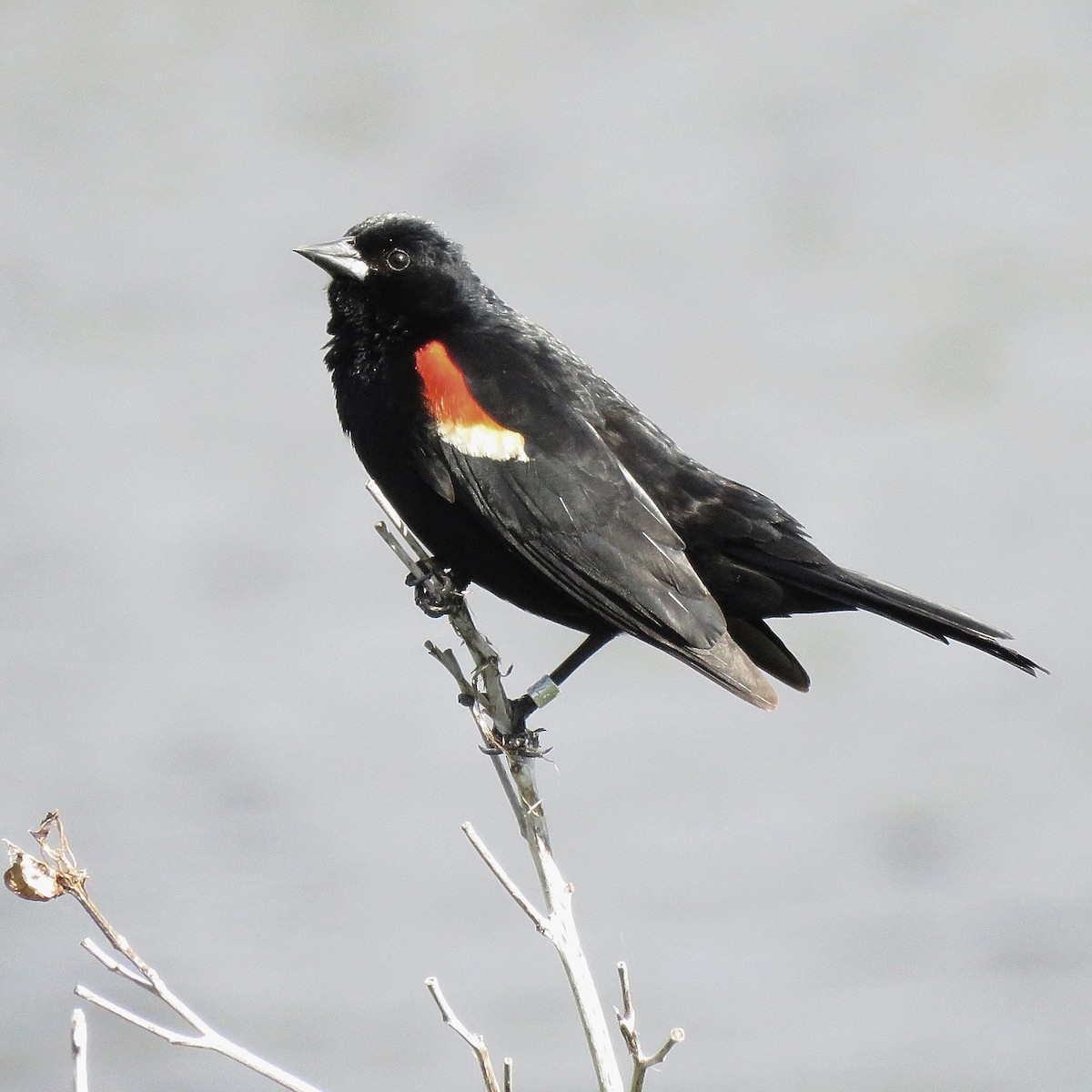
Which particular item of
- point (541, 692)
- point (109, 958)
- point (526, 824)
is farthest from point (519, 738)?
point (109, 958)

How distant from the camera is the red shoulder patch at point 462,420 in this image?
110 inches

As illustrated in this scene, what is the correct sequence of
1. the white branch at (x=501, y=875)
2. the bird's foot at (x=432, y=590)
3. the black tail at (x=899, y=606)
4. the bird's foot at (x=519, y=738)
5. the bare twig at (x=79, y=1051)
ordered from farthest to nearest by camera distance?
the bird's foot at (x=432, y=590), the black tail at (x=899, y=606), the bird's foot at (x=519, y=738), the white branch at (x=501, y=875), the bare twig at (x=79, y=1051)

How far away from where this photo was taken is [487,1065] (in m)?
1.48

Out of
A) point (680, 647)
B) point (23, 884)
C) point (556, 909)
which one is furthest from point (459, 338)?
point (23, 884)

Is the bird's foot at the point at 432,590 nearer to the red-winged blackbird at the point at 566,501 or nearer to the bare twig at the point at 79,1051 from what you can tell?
the red-winged blackbird at the point at 566,501

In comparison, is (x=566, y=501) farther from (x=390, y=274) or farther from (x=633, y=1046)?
(x=633, y=1046)

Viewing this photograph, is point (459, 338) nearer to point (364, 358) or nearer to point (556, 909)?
point (364, 358)

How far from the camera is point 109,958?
1426 mm

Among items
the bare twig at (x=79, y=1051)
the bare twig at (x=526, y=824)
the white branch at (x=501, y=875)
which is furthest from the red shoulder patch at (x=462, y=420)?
the bare twig at (x=79, y=1051)

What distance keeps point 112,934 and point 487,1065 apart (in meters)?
0.39

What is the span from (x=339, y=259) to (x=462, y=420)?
18.4 inches

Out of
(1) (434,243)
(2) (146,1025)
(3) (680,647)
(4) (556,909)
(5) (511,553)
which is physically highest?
(1) (434,243)

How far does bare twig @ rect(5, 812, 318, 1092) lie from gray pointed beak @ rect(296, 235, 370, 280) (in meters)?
1.65

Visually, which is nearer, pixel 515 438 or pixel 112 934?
pixel 112 934
